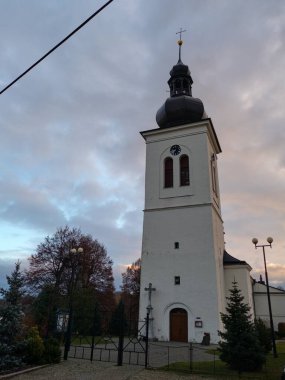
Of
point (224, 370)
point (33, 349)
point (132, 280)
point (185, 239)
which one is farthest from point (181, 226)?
point (132, 280)

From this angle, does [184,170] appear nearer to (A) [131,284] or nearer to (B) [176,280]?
(B) [176,280]

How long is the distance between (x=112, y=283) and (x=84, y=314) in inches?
603

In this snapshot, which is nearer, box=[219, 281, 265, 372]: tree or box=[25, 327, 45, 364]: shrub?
box=[219, 281, 265, 372]: tree

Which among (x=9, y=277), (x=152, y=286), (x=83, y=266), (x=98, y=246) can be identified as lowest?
(x=9, y=277)

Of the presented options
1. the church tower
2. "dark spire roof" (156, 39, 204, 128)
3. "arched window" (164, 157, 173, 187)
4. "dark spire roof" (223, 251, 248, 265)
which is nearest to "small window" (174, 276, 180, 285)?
the church tower

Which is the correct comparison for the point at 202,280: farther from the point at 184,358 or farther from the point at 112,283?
the point at 112,283

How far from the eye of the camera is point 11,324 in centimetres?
1226

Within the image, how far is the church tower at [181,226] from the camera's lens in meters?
24.4

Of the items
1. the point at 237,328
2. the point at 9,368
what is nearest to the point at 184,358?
the point at 237,328

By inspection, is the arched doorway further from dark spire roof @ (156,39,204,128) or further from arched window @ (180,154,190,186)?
dark spire roof @ (156,39,204,128)

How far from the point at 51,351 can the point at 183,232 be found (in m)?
15.0

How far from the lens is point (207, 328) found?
23391 mm

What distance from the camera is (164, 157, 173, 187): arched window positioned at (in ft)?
97.2

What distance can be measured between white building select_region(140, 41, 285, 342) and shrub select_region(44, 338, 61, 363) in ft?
37.5
